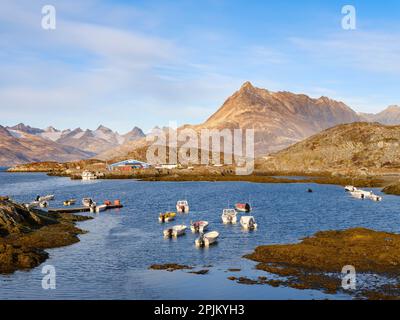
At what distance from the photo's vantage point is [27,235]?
6688cm

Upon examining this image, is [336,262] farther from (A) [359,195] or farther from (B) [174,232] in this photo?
(A) [359,195]

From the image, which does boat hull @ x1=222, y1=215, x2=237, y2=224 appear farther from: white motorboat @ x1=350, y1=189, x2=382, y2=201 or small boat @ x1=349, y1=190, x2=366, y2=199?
small boat @ x1=349, y1=190, x2=366, y2=199

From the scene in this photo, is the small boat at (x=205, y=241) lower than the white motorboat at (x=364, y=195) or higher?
lower

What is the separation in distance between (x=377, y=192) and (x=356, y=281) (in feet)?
363

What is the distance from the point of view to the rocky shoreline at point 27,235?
53250 millimetres

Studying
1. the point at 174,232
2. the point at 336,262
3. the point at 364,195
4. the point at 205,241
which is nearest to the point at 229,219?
the point at 174,232

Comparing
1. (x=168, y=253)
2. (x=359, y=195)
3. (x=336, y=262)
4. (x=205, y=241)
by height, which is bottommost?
(x=168, y=253)

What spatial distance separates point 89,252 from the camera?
6141 centimetres

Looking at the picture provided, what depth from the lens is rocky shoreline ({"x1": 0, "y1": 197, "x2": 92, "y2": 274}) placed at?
175ft

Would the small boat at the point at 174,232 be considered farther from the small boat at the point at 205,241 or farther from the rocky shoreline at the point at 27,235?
the rocky shoreline at the point at 27,235

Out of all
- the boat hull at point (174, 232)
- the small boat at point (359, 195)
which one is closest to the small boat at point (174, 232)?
the boat hull at point (174, 232)

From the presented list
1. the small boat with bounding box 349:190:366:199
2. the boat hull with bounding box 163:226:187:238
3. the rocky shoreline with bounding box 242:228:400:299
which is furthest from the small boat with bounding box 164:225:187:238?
the small boat with bounding box 349:190:366:199
